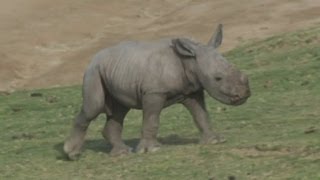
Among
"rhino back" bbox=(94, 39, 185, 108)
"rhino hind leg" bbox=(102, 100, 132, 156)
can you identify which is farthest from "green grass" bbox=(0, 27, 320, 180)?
"rhino back" bbox=(94, 39, 185, 108)

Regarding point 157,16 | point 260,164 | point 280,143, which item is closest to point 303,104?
point 280,143

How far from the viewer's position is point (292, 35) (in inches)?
943

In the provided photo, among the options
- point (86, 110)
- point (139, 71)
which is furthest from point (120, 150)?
point (139, 71)

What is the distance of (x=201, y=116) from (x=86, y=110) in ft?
4.82

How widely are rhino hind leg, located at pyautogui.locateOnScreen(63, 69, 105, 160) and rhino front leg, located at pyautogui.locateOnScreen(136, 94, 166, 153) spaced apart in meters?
0.70

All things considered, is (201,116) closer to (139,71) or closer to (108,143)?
(139,71)

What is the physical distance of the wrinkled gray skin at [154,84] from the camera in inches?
438

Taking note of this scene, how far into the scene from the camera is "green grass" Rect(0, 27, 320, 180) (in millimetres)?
10266

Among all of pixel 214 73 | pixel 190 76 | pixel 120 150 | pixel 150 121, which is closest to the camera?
pixel 214 73

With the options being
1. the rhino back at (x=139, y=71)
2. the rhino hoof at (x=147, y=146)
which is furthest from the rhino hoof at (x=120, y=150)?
the rhino back at (x=139, y=71)

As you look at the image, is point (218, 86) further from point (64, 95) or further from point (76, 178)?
point (64, 95)

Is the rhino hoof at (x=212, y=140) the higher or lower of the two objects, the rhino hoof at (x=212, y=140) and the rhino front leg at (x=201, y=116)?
the lower

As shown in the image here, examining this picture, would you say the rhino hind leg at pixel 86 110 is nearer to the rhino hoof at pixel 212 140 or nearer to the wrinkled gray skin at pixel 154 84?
the wrinkled gray skin at pixel 154 84

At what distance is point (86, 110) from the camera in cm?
1182
